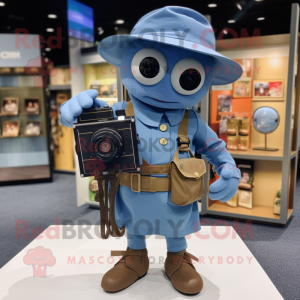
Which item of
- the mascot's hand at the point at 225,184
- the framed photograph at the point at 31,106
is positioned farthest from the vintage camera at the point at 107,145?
the framed photograph at the point at 31,106

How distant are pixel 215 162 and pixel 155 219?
393 mm

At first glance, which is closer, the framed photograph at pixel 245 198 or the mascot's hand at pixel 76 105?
the mascot's hand at pixel 76 105

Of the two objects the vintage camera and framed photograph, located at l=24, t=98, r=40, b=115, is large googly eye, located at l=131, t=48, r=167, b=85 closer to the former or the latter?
the vintage camera

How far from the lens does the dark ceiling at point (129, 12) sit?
15.0ft

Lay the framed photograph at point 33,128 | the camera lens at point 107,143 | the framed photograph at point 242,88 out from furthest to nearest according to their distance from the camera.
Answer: the framed photograph at point 33,128, the framed photograph at point 242,88, the camera lens at point 107,143

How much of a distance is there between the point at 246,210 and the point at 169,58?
2.01 metres

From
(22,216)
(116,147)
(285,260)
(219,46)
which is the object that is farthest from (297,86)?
(22,216)

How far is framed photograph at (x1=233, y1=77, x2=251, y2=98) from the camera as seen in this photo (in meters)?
2.67

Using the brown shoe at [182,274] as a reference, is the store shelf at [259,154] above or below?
above

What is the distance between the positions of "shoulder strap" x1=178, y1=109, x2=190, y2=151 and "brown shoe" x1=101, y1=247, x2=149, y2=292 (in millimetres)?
558

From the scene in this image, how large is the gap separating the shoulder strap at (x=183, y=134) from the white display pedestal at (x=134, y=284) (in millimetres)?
645

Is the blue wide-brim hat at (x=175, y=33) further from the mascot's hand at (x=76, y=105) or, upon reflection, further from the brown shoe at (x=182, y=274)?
the brown shoe at (x=182, y=274)

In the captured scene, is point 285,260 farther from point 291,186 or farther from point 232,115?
point 232,115

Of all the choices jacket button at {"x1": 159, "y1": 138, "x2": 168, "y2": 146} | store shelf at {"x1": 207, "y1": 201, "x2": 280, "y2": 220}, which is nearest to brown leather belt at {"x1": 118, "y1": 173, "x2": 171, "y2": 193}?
jacket button at {"x1": 159, "y1": 138, "x2": 168, "y2": 146}
